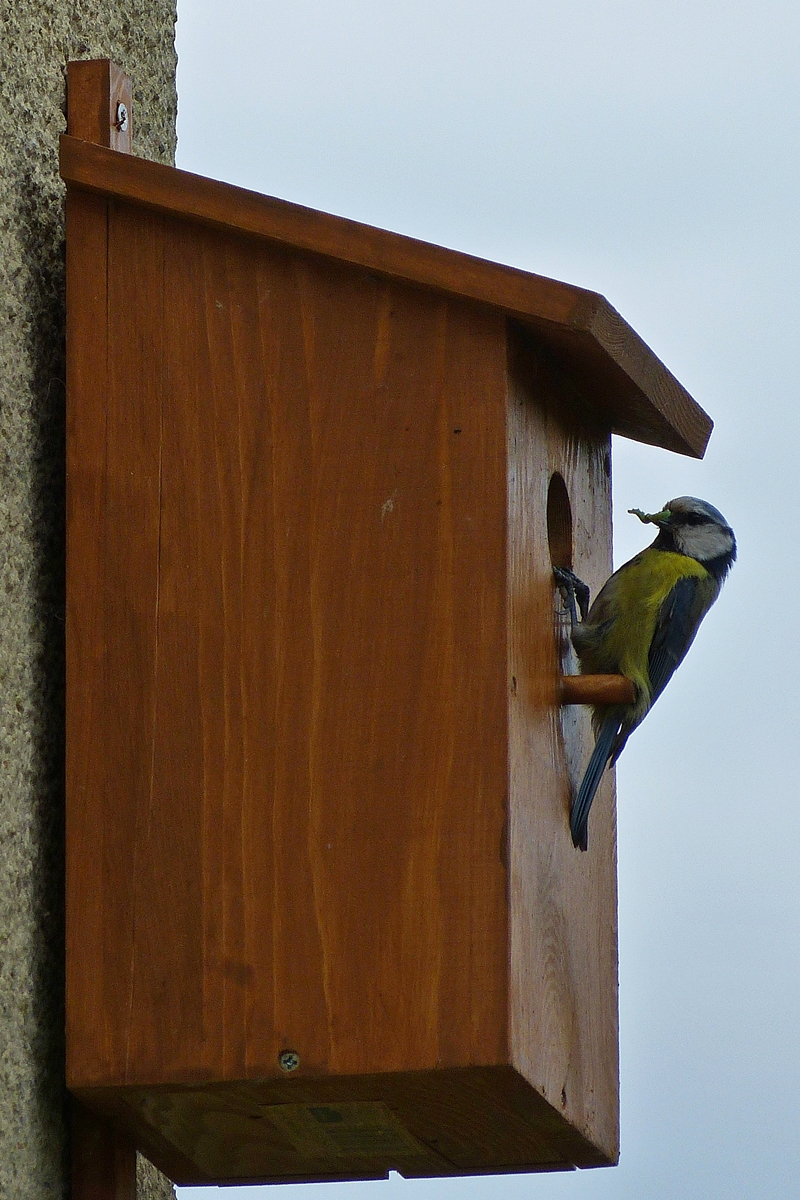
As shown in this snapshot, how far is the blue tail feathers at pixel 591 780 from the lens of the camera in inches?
99.0

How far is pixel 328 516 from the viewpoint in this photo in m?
2.21

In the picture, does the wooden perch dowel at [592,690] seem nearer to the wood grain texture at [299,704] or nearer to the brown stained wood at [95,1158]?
the wood grain texture at [299,704]

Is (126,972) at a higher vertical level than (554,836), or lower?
lower

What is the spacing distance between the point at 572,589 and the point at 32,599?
816mm

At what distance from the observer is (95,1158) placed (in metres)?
2.25

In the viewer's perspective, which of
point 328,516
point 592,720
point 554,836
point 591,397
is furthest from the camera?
point 592,720

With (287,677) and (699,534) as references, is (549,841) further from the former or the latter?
(699,534)

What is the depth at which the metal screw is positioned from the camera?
208 cm

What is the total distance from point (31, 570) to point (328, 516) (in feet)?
1.14

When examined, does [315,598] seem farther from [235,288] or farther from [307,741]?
[235,288]

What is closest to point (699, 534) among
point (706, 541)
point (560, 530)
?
point (706, 541)

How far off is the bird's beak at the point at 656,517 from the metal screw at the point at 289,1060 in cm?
154

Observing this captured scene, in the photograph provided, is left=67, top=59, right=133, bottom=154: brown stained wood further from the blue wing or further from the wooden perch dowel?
the blue wing

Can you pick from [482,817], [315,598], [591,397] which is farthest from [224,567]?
[591,397]
